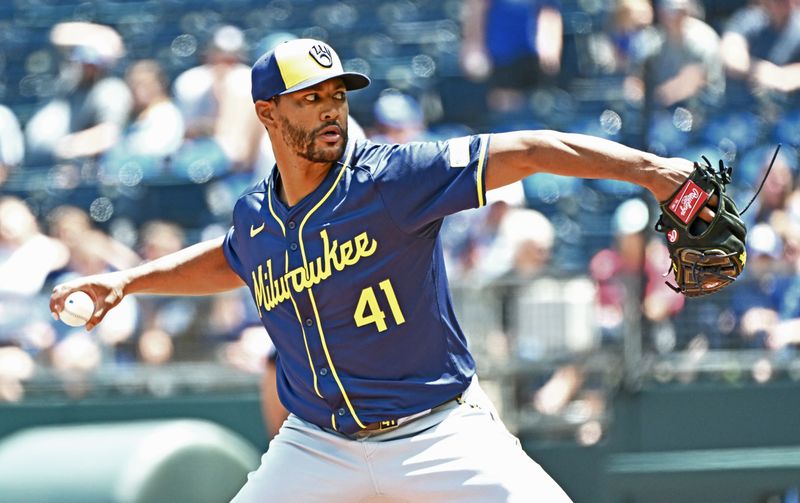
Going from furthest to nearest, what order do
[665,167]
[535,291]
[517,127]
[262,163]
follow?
[517,127]
[262,163]
[535,291]
[665,167]

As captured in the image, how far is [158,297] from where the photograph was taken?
6.88 metres

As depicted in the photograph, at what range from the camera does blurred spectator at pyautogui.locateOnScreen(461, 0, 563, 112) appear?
26.9ft

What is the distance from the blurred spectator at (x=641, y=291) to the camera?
6.23 metres

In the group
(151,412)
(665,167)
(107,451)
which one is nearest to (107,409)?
(151,412)

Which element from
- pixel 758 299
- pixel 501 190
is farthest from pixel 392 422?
pixel 501 190

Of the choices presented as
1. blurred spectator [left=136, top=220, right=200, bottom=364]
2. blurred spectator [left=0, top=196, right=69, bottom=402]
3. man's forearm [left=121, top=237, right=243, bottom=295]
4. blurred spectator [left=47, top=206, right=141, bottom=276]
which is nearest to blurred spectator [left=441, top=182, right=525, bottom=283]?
blurred spectator [left=136, top=220, right=200, bottom=364]

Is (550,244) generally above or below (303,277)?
below

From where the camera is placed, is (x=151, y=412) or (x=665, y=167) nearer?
(x=665, y=167)

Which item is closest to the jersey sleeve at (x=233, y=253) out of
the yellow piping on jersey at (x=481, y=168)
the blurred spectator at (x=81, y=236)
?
the yellow piping on jersey at (x=481, y=168)

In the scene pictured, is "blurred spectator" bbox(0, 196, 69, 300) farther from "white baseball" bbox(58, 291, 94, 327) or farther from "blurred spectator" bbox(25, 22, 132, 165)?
"white baseball" bbox(58, 291, 94, 327)

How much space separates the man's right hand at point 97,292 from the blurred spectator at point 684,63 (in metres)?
3.43

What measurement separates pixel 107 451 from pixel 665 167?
10.9 ft

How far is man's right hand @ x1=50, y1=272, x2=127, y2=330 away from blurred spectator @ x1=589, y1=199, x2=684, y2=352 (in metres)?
2.94

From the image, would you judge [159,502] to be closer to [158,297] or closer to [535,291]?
[158,297]
